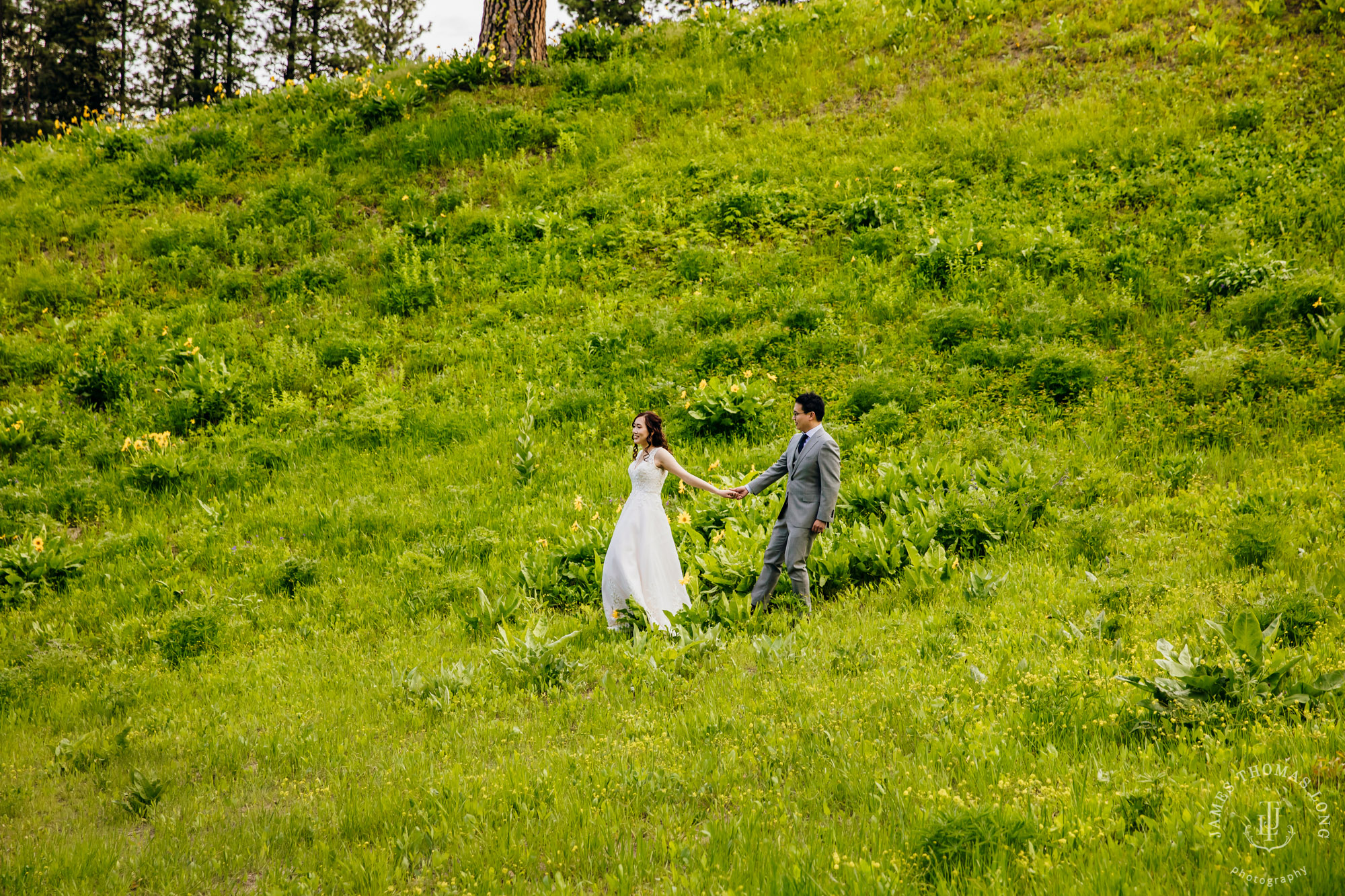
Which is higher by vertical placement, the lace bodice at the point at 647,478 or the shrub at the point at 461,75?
the shrub at the point at 461,75

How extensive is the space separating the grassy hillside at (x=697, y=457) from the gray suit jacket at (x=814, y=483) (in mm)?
809

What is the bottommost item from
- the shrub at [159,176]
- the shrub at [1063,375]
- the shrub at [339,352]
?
the shrub at [339,352]

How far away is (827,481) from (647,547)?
1677mm

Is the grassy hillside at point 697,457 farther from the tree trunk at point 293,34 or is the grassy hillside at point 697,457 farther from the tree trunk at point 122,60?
the tree trunk at point 122,60

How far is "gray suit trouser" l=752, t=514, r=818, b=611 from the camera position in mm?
7008

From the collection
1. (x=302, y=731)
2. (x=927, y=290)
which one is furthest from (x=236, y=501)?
(x=927, y=290)

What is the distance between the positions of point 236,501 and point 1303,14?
60.1 feet

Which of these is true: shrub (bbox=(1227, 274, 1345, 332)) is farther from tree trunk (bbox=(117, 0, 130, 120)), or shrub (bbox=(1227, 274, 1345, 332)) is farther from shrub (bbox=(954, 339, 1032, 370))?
tree trunk (bbox=(117, 0, 130, 120))

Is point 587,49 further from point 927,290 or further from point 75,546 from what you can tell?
point 75,546

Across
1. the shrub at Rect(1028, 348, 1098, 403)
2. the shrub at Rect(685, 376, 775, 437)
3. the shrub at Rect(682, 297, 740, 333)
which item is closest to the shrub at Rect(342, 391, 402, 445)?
the shrub at Rect(685, 376, 775, 437)

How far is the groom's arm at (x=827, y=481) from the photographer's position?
6.87 meters

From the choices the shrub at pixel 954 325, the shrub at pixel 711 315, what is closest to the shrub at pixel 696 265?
the shrub at pixel 711 315

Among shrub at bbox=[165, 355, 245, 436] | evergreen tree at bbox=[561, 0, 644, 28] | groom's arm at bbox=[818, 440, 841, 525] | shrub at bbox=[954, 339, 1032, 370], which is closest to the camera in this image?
groom's arm at bbox=[818, 440, 841, 525]

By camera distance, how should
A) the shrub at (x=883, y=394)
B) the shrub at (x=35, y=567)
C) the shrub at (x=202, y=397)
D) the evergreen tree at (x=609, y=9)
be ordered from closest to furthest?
the shrub at (x=35, y=567)
the shrub at (x=883, y=394)
the shrub at (x=202, y=397)
the evergreen tree at (x=609, y=9)
